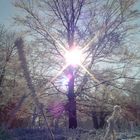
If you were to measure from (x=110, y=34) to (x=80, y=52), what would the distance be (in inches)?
63.0

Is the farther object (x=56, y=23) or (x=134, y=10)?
(x=56, y=23)

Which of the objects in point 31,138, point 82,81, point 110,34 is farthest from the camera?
point 82,81

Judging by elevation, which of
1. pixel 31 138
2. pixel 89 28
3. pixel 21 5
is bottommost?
pixel 31 138

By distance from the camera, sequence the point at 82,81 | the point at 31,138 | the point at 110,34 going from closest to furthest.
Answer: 1. the point at 31,138
2. the point at 110,34
3. the point at 82,81

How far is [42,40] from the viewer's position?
13.7 metres

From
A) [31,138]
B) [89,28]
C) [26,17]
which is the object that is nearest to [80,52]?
[89,28]

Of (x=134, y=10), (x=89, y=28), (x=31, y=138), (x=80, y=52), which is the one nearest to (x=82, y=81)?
(x=80, y=52)

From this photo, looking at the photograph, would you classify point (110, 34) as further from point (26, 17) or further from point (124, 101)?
point (26, 17)

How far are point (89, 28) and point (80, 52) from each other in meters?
1.09

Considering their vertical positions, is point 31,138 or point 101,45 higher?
point 101,45

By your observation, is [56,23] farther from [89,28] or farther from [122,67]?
[122,67]

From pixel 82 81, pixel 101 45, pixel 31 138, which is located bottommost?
pixel 31 138

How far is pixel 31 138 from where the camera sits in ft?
23.9

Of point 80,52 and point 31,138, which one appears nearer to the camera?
point 31,138
